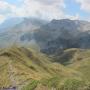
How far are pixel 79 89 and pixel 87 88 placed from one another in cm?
908

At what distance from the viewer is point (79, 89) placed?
18462 cm

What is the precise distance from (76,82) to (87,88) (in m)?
17.8

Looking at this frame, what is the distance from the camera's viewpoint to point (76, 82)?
635 feet

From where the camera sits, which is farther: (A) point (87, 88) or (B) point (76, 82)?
(B) point (76, 82)

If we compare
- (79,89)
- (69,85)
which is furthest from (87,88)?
(69,85)

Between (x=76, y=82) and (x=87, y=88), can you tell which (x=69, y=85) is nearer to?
(x=76, y=82)

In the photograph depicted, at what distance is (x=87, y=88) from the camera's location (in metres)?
176

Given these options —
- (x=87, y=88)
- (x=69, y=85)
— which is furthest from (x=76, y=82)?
(x=87, y=88)

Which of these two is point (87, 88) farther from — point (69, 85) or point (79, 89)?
point (69, 85)

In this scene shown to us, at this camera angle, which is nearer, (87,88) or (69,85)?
(87,88)

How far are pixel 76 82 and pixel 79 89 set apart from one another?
9490 millimetres

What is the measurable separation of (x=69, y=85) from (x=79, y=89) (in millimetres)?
12358
